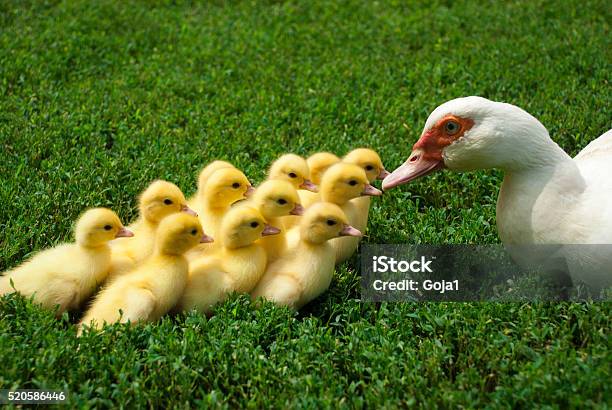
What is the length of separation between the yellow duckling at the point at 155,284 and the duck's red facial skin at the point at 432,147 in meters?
1.18

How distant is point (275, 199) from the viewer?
4.45 metres

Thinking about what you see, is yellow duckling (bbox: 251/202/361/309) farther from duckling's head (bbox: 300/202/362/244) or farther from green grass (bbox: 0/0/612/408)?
green grass (bbox: 0/0/612/408)

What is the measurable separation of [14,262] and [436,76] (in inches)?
160

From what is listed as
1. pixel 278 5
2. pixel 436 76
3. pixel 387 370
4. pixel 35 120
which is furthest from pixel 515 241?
pixel 278 5

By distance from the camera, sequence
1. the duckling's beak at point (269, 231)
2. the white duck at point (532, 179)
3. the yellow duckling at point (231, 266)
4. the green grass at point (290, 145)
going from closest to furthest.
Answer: the green grass at point (290, 145)
the white duck at point (532, 179)
the yellow duckling at point (231, 266)
the duckling's beak at point (269, 231)

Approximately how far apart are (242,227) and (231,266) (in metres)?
0.21

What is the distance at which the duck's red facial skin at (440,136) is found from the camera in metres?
4.18

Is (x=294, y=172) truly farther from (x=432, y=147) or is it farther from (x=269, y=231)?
(x=432, y=147)

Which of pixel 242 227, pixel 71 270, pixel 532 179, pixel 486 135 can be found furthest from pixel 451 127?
pixel 71 270

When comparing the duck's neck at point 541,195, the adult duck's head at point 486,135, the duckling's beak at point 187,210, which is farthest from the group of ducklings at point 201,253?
the duck's neck at point 541,195

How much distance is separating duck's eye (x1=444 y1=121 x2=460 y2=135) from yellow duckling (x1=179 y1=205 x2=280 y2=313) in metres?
1.08

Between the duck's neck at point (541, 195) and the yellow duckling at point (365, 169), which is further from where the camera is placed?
the yellow duckling at point (365, 169)

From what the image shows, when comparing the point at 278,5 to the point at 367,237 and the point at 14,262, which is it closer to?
the point at 367,237

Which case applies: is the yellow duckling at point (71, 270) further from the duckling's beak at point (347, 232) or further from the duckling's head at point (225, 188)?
the duckling's beak at point (347, 232)
